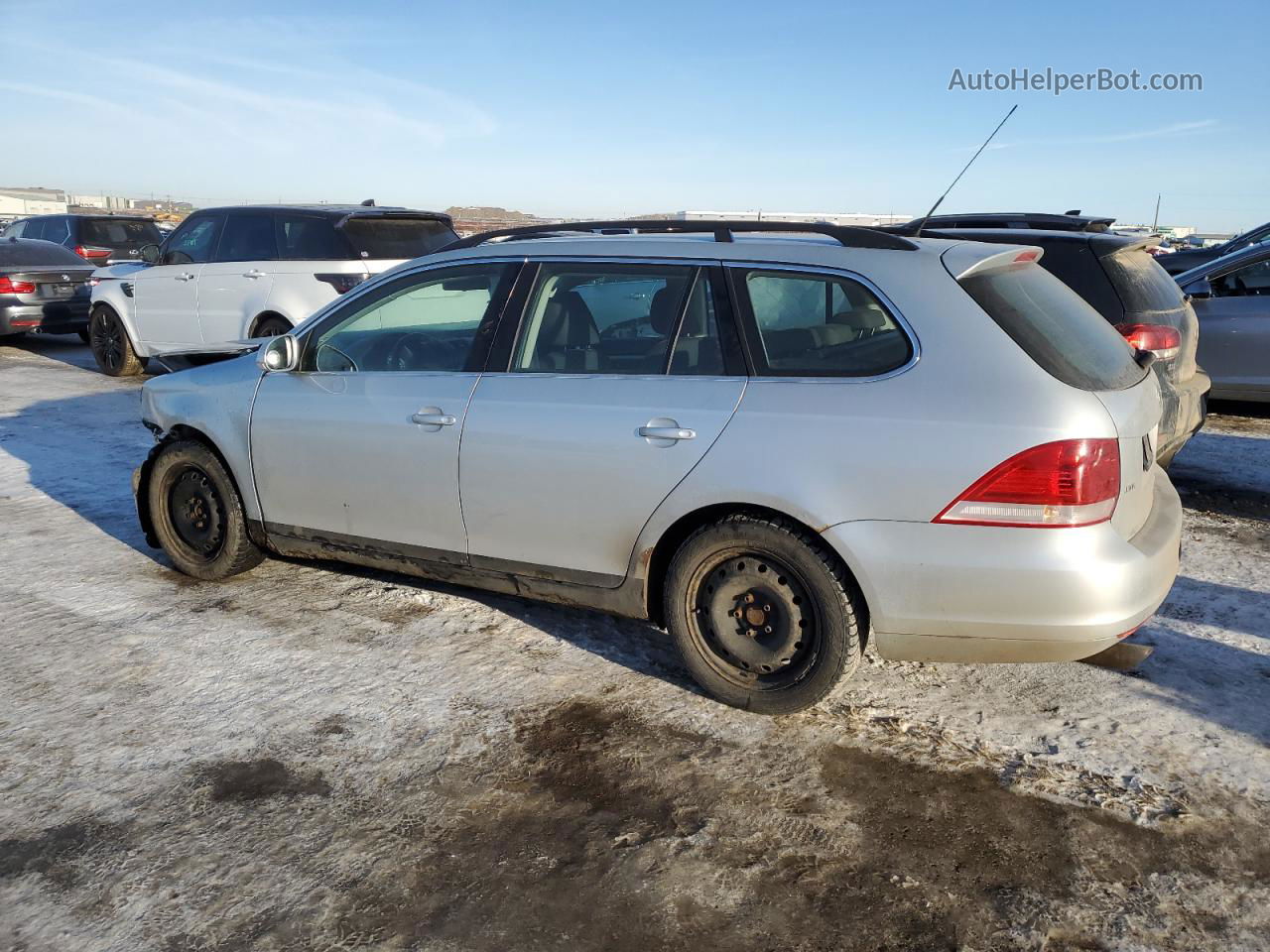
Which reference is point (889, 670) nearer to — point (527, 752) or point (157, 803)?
point (527, 752)

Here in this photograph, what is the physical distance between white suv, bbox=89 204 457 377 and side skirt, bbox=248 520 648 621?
4.86m

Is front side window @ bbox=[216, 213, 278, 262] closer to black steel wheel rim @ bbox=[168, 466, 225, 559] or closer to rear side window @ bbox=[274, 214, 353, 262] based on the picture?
rear side window @ bbox=[274, 214, 353, 262]

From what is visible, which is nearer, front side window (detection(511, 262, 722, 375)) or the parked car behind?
front side window (detection(511, 262, 722, 375))

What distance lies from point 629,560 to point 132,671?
208cm

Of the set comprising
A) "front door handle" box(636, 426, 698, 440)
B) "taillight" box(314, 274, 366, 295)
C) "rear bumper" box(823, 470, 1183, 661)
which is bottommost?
"rear bumper" box(823, 470, 1183, 661)

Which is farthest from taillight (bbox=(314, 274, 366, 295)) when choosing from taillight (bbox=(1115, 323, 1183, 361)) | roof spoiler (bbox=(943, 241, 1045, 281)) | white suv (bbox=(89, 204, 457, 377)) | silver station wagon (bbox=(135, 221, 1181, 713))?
roof spoiler (bbox=(943, 241, 1045, 281))

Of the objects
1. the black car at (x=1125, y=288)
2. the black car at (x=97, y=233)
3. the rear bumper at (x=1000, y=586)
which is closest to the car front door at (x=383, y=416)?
the rear bumper at (x=1000, y=586)

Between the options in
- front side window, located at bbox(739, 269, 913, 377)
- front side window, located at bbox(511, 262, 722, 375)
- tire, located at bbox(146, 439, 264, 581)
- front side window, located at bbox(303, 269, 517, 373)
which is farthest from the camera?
tire, located at bbox(146, 439, 264, 581)

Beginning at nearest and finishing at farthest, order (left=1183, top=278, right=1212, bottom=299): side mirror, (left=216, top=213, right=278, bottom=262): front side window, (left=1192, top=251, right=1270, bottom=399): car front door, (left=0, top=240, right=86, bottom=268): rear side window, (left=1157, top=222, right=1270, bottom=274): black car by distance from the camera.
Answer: (left=1192, top=251, right=1270, bottom=399): car front door → (left=1183, top=278, right=1212, bottom=299): side mirror → (left=216, top=213, right=278, bottom=262): front side window → (left=0, top=240, right=86, bottom=268): rear side window → (left=1157, top=222, right=1270, bottom=274): black car

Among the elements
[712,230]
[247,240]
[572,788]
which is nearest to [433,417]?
[712,230]

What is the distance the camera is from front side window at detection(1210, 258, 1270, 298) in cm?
886

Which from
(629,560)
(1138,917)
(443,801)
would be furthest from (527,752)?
(1138,917)

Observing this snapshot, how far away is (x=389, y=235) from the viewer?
9922mm

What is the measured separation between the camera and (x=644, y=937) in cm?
264
